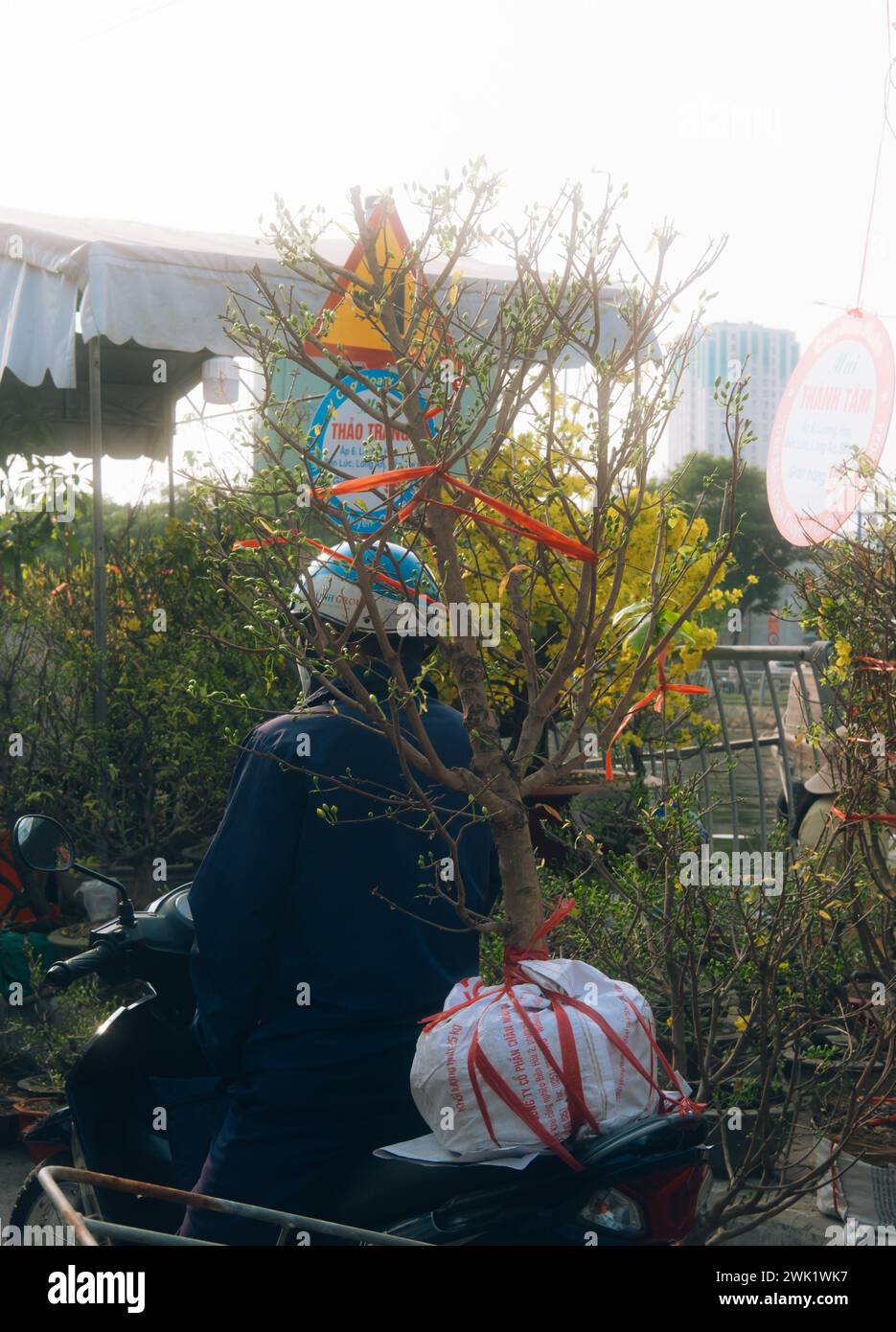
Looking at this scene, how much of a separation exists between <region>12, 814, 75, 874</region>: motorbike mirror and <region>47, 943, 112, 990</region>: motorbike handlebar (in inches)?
7.8

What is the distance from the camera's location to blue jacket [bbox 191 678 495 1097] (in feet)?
7.80

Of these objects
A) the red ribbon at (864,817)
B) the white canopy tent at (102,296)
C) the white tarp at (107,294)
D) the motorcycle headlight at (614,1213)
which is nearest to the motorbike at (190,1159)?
the motorcycle headlight at (614,1213)

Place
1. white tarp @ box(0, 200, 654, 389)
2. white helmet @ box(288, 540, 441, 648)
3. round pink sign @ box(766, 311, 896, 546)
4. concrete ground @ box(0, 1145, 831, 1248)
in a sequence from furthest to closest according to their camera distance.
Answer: white tarp @ box(0, 200, 654, 389) < round pink sign @ box(766, 311, 896, 546) < concrete ground @ box(0, 1145, 831, 1248) < white helmet @ box(288, 540, 441, 648)

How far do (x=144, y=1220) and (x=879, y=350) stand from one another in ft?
10.3

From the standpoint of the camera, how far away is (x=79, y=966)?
8.97 ft

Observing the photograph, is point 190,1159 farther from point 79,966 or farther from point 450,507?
point 450,507

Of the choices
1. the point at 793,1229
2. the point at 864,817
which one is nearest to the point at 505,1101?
the point at 864,817

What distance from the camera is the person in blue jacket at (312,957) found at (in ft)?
7.75

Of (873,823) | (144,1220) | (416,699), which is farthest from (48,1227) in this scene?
(873,823)

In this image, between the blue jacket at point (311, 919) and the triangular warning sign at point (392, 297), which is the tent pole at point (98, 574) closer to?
the blue jacket at point (311, 919)

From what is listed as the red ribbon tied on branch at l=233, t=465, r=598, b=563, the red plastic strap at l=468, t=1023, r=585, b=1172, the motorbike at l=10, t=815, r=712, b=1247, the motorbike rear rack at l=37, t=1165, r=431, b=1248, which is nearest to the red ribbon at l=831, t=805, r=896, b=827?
the motorbike at l=10, t=815, r=712, b=1247

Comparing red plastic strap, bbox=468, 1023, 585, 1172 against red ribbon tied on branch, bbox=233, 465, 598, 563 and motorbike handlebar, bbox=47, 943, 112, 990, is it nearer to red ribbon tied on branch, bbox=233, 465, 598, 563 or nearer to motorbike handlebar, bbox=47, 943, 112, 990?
red ribbon tied on branch, bbox=233, 465, 598, 563

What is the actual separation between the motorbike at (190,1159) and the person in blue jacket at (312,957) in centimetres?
13

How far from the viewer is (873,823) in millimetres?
3727
